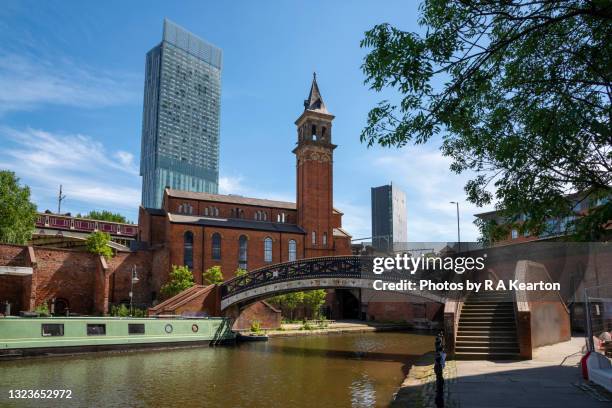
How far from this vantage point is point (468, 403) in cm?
923

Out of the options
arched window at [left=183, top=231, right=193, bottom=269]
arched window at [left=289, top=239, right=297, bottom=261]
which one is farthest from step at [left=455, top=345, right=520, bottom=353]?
arched window at [left=289, top=239, right=297, bottom=261]

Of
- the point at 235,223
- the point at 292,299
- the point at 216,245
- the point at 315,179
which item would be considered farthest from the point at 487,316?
the point at 315,179

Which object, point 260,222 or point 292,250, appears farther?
point 260,222

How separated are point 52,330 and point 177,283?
17723mm

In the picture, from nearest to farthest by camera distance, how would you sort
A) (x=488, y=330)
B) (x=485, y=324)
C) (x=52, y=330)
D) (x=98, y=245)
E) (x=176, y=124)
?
1. (x=488, y=330)
2. (x=485, y=324)
3. (x=52, y=330)
4. (x=98, y=245)
5. (x=176, y=124)

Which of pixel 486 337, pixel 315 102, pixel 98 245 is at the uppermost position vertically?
pixel 315 102

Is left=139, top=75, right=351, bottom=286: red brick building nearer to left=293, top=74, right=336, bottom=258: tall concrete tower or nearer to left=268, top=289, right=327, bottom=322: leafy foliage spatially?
left=293, top=74, right=336, bottom=258: tall concrete tower

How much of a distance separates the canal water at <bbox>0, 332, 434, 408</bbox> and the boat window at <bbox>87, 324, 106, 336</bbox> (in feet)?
3.76

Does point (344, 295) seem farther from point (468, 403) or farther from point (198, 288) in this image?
point (468, 403)

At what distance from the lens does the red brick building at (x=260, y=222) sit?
44312 mm

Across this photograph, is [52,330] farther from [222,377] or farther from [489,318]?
[489,318]

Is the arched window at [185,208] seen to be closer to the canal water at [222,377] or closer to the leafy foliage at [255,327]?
the leafy foliage at [255,327]

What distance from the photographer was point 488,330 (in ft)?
52.9

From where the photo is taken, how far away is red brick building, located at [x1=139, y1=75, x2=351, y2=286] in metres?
44.3
